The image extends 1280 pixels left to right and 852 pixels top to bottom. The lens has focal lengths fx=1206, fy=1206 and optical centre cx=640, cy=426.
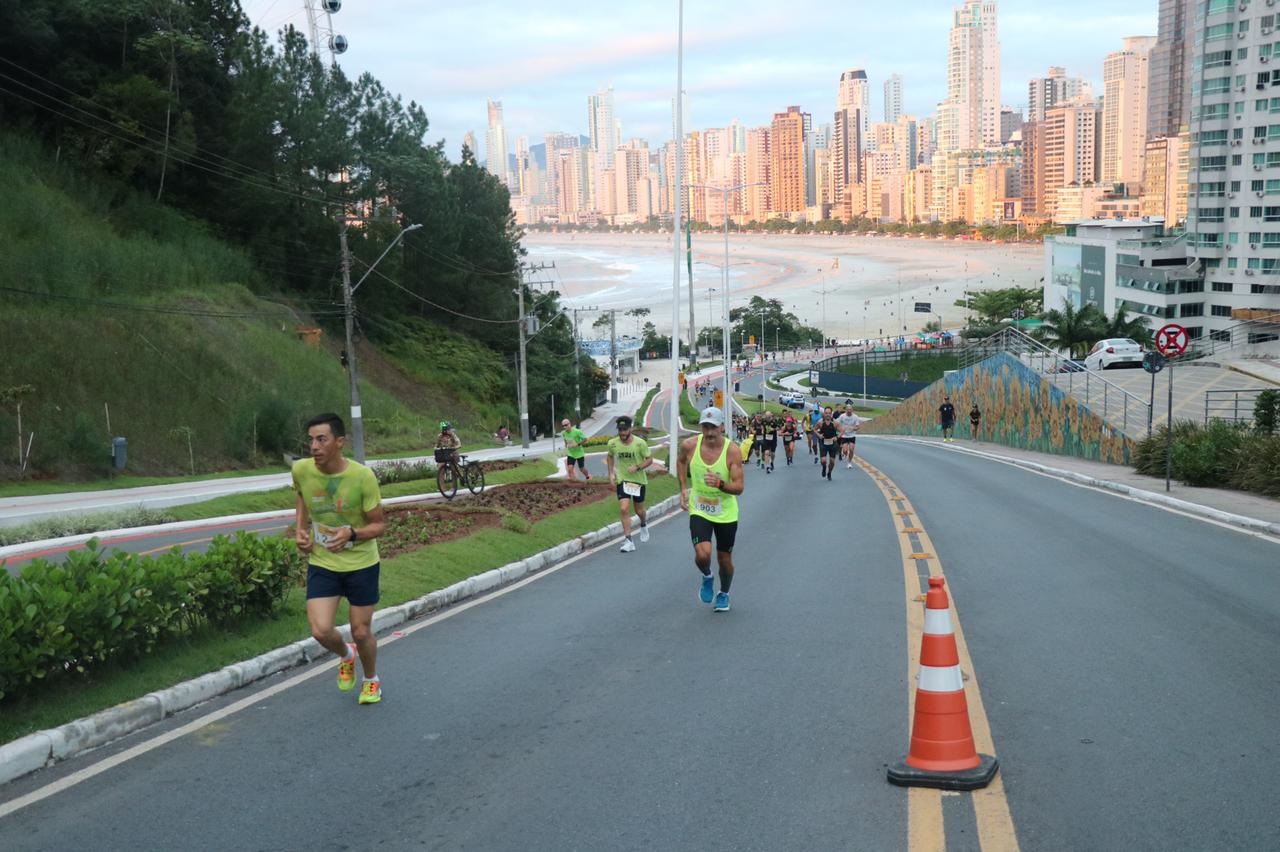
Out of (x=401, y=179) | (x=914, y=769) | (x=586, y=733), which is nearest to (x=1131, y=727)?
(x=914, y=769)

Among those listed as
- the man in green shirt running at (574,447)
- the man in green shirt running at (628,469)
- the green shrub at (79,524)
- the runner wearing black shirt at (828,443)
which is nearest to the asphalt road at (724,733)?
the man in green shirt running at (628,469)

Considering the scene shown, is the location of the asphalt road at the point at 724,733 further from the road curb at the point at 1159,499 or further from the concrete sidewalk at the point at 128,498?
the concrete sidewalk at the point at 128,498

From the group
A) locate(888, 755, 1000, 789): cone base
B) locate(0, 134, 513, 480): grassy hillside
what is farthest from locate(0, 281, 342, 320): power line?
locate(888, 755, 1000, 789): cone base

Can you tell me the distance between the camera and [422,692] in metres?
7.65

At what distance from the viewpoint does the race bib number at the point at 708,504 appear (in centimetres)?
1012

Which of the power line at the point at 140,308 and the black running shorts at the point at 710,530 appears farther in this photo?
the power line at the point at 140,308

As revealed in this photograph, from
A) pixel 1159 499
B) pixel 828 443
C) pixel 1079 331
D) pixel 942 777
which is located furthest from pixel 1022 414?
pixel 942 777

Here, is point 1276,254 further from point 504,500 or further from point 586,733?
point 586,733

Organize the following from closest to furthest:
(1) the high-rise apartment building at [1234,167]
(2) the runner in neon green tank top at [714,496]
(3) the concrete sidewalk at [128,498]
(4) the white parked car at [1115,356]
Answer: (2) the runner in neon green tank top at [714,496] < (3) the concrete sidewalk at [128,498] < (4) the white parked car at [1115,356] < (1) the high-rise apartment building at [1234,167]

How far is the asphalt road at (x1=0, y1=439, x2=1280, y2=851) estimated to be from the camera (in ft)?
17.1

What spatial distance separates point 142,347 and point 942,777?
39.8m

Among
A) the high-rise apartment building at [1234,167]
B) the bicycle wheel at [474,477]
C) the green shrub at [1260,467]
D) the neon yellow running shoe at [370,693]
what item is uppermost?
the high-rise apartment building at [1234,167]

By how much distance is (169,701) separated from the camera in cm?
726

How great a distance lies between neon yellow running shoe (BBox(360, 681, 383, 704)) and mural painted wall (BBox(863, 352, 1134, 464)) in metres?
24.6
